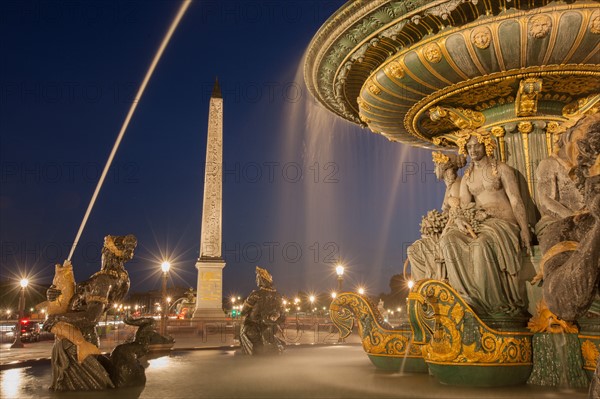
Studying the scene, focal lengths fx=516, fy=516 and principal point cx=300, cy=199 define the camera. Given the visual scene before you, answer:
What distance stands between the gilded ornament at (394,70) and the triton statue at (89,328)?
185 inches

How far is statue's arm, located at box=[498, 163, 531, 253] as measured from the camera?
23.8 ft

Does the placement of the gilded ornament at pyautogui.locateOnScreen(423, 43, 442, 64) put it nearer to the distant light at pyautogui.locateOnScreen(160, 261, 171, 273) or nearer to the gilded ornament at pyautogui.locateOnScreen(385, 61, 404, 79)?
the gilded ornament at pyautogui.locateOnScreen(385, 61, 404, 79)

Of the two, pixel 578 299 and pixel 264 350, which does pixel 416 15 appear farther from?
pixel 264 350

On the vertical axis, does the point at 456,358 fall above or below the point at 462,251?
below

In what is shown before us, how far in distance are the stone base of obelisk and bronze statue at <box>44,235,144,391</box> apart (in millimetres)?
29179

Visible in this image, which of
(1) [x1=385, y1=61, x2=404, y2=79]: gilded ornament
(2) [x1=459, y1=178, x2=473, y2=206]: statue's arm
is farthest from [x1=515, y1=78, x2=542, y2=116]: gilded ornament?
(1) [x1=385, y1=61, x2=404, y2=79]: gilded ornament

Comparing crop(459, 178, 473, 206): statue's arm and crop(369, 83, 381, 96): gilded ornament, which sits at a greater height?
crop(369, 83, 381, 96): gilded ornament

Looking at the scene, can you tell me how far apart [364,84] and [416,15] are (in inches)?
80.3

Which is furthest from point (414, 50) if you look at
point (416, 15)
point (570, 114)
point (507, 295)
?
point (507, 295)

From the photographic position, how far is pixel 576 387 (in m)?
5.95

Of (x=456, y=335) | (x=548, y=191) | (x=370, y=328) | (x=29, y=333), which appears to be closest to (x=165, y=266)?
(x=29, y=333)

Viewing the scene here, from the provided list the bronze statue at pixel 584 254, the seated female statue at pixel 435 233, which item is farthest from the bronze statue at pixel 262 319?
the bronze statue at pixel 584 254

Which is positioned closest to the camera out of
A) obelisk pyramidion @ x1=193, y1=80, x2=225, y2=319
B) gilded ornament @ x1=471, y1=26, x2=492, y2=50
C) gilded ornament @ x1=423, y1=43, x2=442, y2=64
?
gilded ornament @ x1=471, y1=26, x2=492, y2=50

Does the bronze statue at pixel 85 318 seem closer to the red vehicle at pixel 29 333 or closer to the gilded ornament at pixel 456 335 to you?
the gilded ornament at pixel 456 335
